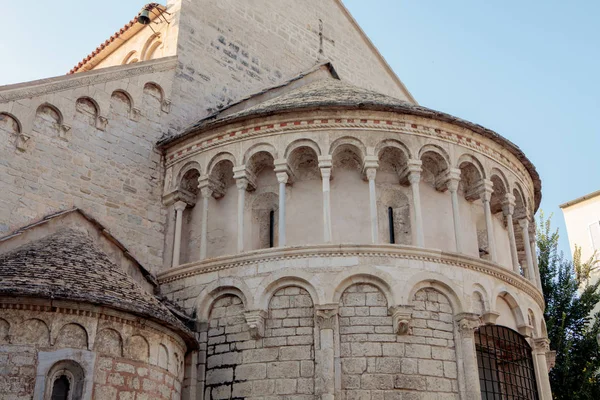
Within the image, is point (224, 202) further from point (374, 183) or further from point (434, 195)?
point (434, 195)

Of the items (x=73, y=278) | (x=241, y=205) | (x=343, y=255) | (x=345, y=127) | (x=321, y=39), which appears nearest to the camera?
(x=73, y=278)

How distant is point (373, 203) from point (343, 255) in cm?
109

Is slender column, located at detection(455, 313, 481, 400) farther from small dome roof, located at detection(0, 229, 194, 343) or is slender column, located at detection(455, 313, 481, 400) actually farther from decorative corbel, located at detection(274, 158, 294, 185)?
small dome roof, located at detection(0, 229, 194, 343)

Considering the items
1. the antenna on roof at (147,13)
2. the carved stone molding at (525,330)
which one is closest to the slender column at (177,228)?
the antenna on roof at (147,13)

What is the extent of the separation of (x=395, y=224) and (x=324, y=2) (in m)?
9.34

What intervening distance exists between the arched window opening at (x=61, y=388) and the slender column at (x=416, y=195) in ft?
18.4

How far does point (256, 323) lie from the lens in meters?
11.1

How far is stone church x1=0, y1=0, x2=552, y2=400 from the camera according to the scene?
9742mm

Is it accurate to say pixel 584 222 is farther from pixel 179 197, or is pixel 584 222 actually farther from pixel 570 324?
pixel 179 197

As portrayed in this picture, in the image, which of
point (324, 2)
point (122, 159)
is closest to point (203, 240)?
point (122, 159)

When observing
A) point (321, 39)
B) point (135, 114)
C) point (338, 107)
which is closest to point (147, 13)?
point (135, 114)

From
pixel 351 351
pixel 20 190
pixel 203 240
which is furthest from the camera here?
pixel 203 240

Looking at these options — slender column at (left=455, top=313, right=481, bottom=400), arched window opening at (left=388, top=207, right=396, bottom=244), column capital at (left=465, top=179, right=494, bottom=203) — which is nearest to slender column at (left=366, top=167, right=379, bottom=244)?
arched window opening at (left=388, top=207, right=396, bottom=244)

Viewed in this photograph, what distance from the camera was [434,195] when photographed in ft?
41.6
